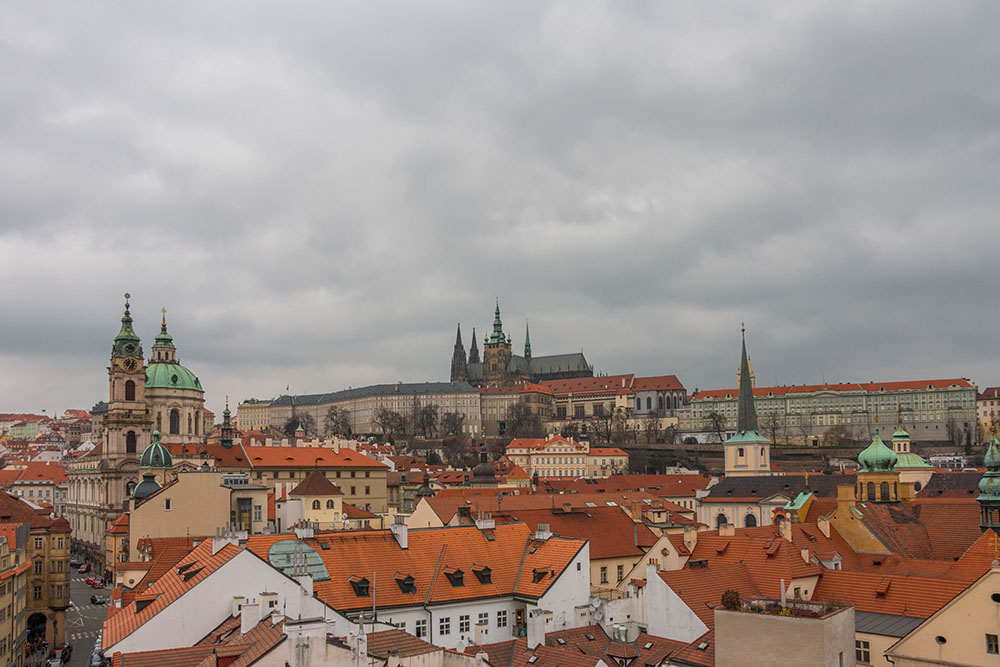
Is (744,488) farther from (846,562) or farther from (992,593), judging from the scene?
(992,593)

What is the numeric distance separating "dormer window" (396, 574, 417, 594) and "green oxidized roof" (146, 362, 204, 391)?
9159 centimetres

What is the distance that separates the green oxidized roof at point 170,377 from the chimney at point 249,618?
324ft

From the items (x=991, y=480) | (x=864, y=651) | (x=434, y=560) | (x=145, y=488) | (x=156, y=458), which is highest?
(x=156, y=458)

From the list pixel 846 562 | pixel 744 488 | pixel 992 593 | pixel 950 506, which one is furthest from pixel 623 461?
pixel 992 593

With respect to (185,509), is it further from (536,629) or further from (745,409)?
(745,409)

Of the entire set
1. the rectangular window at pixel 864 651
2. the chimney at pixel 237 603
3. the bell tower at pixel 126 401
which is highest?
the bell tower at pixel 126 401

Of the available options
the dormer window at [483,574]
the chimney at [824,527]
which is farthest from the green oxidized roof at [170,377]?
Result: the dormer window at [483,574]

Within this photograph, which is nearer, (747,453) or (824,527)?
(824,527)

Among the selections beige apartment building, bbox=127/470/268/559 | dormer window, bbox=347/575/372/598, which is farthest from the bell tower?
dormer window, bbox=347/575/372/598

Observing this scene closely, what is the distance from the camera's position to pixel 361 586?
111 feet

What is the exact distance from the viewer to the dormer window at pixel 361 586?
111 ft

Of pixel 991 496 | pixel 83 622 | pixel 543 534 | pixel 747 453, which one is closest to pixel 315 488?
pixel 83 622

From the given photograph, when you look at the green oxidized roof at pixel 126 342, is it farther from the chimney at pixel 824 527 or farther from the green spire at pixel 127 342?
the chimney at pixel 824 527

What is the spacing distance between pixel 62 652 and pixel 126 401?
5634 cm
